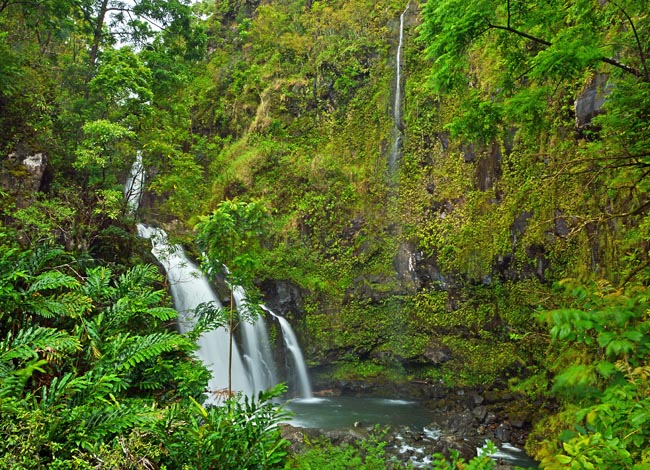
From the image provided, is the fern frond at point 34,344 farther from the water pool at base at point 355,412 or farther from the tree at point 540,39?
the water pool at base at point 355,412

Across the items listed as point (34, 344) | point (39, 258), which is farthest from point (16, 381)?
point (39, 258)

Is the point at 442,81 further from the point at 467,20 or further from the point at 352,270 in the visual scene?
the point at 352,270

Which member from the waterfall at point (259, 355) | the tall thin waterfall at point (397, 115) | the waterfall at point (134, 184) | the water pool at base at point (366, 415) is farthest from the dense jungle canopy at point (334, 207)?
the waterfall at point (259, 355)

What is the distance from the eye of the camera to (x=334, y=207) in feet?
47.5

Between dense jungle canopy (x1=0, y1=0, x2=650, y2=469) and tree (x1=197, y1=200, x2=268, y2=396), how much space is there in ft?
0.39

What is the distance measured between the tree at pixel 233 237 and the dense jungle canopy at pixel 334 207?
4.7 inches

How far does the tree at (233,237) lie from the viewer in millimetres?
5055

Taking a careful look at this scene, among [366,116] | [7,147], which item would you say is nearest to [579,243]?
[366,116]

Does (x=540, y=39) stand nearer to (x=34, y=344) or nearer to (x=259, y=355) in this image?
(x=34, y=344)

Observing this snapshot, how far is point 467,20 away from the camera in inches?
121

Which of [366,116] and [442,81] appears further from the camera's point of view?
[366,116]

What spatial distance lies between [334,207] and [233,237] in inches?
373

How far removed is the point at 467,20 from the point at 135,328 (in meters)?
4.43

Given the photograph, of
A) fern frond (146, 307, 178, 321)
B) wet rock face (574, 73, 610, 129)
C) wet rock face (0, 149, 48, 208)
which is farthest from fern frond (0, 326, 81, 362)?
wet rock face (574, 73, 610, 129)
